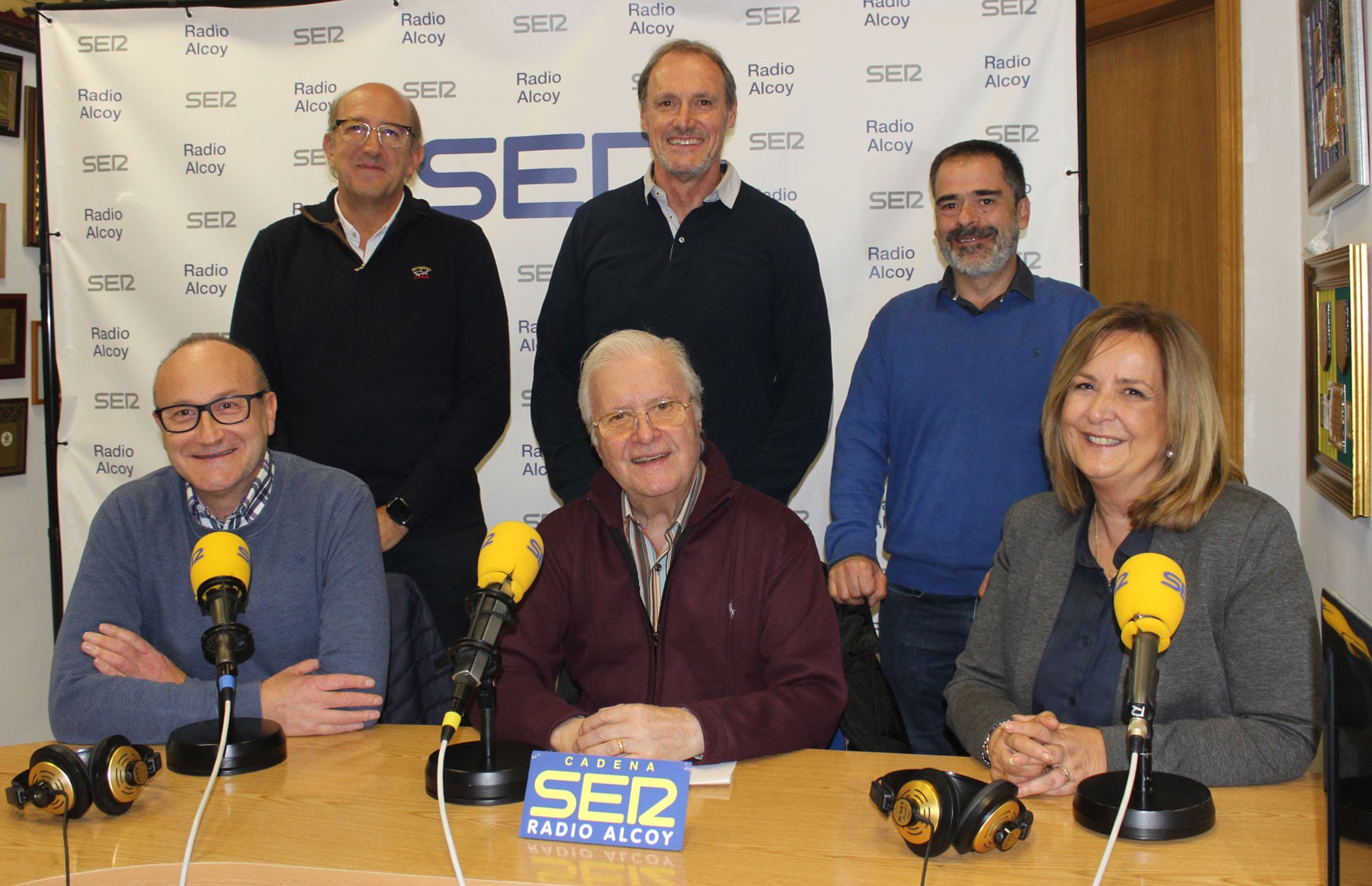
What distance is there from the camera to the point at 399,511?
316cm

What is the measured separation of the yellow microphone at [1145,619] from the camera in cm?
148

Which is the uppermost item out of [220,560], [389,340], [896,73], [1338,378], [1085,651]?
[896,73]

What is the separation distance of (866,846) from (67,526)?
3757mm

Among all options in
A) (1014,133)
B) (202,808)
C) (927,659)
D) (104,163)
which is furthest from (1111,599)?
(104,163)

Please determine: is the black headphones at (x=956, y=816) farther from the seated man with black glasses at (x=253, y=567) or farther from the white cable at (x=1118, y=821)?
the seated man with black glasses at (x=253, y=567)

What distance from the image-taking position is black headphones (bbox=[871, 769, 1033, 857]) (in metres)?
1.57

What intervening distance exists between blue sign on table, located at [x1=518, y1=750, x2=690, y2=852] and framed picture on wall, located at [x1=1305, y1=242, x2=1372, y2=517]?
5.75ft

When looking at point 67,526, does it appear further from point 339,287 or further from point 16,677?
point 339,287

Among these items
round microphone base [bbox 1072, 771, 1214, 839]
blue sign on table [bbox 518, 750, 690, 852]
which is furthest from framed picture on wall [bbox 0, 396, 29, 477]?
round microphone base [bbox 1072, 771, 1214, 839]

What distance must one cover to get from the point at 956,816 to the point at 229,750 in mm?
1239

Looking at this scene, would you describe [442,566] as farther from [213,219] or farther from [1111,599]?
[1111,599]

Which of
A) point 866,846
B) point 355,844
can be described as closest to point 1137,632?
point 866,846

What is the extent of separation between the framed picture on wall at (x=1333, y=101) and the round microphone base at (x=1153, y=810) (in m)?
1.57

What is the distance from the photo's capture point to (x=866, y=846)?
5.39 feet
